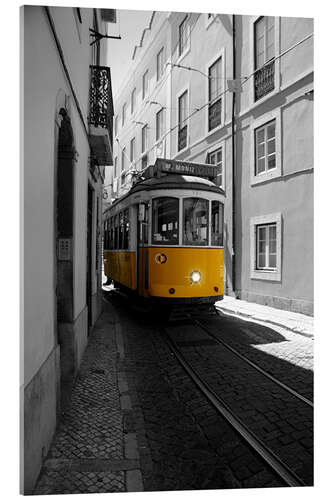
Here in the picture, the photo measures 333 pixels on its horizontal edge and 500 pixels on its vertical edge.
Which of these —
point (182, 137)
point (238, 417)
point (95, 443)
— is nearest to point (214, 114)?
point (182, 137)

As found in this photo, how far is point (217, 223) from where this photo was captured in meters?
7.72

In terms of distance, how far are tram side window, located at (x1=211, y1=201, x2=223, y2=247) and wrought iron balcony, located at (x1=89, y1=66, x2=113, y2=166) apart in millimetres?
2475

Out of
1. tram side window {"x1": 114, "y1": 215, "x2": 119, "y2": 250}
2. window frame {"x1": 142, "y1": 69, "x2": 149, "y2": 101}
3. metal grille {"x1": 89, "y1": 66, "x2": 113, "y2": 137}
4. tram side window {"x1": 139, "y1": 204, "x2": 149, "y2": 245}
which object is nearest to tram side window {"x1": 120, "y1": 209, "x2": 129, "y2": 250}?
tram side window {"x1": 114, "y1": 215, "x2": 119, "y2": 250}

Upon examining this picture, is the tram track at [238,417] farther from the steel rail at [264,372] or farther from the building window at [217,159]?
the building window at [217,159]

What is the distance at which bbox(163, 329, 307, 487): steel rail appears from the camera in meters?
2.59

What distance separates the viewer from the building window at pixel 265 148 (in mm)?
9859

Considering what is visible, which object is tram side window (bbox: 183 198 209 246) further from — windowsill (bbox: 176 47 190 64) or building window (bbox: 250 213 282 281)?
windowsill (bbox: 176 47 190 64)

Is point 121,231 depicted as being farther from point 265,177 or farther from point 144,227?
point 265,177

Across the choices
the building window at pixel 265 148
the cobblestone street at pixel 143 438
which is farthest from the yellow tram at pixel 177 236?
the building window at pixel 265 148

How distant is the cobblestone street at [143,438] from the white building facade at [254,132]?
432cm

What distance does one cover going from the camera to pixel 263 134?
1023 cm

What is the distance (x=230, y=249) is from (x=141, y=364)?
22.5 ft
